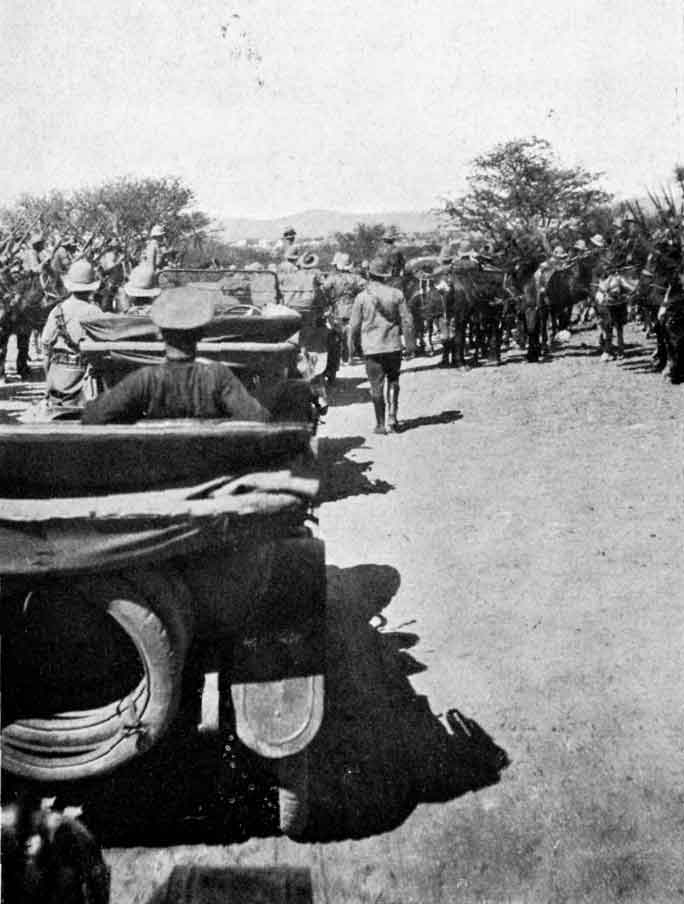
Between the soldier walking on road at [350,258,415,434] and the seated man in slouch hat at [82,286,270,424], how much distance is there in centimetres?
674

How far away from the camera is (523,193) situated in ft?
115

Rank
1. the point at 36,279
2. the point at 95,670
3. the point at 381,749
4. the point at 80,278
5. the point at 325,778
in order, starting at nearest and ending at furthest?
1. the point at 95,670
2. the point at 325,778
3. the point at 381,749
4. the point at 80,278
5. the point at 36,279

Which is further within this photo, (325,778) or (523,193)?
(523,193)

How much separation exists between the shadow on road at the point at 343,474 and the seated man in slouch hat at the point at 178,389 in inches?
146

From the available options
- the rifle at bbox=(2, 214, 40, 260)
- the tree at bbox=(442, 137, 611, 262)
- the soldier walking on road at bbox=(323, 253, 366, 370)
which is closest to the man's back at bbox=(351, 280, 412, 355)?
the soldier walking on road at bbox=(323, 253, 366, 370)

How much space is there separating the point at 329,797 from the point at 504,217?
33013 mm

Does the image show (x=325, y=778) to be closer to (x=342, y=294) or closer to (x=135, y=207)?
(x=342, y=294)

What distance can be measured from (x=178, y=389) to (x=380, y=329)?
7.00 m

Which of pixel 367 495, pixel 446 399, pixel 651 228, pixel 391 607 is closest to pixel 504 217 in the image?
pixel 651 228

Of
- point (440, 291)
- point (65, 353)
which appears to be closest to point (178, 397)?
point (65, 353)

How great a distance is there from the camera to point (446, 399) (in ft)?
43.8

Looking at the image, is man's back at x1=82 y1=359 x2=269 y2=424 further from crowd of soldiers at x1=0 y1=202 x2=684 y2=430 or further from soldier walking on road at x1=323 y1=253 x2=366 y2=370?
soldier walking on road at x1=323 y1=253 x2=366 y2=370

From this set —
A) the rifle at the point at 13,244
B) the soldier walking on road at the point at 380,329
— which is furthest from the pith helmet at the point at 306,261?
the rifle at the point at 13,244

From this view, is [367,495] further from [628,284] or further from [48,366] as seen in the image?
[628,284]
